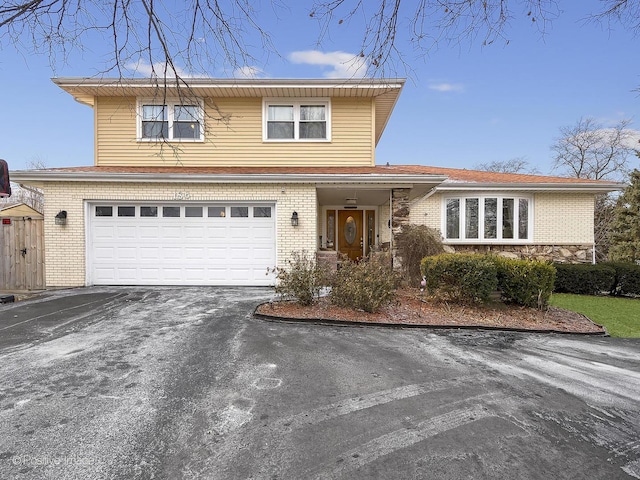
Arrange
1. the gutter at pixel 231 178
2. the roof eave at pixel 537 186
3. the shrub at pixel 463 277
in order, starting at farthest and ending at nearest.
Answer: the roof eave at pixel 537 186 → the gutter at pixel 231 178 → the shrub at pixel 463 277

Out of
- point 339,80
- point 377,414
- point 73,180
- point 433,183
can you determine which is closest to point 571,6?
point 377,414

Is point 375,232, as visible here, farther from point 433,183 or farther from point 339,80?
point 339,80

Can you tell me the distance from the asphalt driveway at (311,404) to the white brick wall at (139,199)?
4026mm

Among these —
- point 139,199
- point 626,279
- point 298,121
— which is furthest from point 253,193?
point 626,279

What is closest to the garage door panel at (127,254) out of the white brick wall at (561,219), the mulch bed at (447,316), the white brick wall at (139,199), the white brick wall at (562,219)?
the white brick wall at (139,199)

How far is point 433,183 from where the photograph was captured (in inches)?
367

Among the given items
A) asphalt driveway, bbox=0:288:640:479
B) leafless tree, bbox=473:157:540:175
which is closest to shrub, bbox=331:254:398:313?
asphalt driveway, bbox=0:288:640:479

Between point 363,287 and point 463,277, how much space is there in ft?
6.32

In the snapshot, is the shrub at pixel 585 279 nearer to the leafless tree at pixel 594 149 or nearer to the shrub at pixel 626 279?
the shrub at pixel 626 279

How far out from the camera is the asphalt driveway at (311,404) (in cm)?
227

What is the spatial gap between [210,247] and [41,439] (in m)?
6.98

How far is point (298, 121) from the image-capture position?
1085cm

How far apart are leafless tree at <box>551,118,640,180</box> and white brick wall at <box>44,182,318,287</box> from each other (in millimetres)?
24105

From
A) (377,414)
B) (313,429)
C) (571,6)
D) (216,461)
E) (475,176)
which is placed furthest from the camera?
(475,176)
